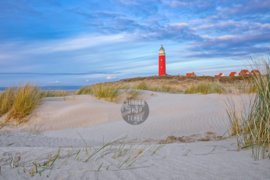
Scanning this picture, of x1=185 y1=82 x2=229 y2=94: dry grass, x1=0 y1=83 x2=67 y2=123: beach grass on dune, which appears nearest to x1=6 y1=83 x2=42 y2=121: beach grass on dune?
x1=0 y1=83 x2=67 y2=123: beach grass on dune

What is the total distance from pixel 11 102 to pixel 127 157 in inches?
231

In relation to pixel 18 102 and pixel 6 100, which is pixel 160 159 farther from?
pixel 6 100

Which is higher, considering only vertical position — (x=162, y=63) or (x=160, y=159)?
(x=162, y=63)

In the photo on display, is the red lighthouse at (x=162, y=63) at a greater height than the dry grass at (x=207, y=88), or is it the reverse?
the red lighthouse at (x=162, y=63)

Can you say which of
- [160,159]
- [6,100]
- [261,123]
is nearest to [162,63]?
[6,100]

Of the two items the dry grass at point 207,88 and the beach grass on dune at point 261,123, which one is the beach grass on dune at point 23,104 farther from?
the dry grass at point 207,88

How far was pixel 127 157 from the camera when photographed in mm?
2102

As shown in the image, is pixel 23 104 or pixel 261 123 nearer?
pixel 261 123

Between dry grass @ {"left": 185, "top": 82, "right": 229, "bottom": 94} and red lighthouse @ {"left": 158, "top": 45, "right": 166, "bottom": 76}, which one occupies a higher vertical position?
red lighthouse @ {"left": 158, "top": 45, "right": 166, "bottom": 76}

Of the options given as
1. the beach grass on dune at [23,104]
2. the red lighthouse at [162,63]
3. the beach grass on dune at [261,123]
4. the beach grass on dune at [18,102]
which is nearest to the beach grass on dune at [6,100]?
the beach grass on dune at [18,102]

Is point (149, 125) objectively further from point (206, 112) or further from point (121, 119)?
point (206, 112)

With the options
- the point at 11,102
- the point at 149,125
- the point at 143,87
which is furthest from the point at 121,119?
the point at 143,87

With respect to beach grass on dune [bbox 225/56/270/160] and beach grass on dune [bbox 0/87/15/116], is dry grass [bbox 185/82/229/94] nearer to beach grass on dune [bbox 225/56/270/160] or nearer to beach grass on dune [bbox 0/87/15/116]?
beach grass on dune [bbox 225/56/270/160]

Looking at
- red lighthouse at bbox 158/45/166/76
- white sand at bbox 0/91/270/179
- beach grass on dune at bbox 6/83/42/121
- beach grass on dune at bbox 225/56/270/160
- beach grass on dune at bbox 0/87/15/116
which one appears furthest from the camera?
red lighthouse at bbox 158/45/166/76
